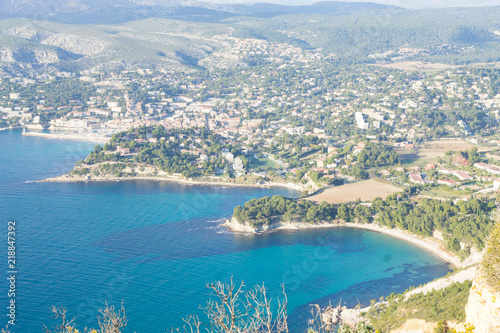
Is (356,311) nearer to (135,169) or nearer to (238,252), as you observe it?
(238,252)

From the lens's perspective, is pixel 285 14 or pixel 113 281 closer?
pixel 113 281

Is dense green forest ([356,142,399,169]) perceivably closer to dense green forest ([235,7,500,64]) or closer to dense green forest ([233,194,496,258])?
dense green forest ([233,194,496,258])

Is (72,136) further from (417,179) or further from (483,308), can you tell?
(483,308)

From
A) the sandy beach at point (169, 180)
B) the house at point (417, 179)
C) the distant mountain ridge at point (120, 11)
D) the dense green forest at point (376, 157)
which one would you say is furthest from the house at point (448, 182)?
the distant mountain ridge at point (120, 11)

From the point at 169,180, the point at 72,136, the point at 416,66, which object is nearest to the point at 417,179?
the point at 169,180

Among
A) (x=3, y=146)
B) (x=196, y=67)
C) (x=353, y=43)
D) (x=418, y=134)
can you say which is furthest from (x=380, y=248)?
(x=353, y=43)

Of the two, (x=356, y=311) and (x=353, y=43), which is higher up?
(x=353, y=43)

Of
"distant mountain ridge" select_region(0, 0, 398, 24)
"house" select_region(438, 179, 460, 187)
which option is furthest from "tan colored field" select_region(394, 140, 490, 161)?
"distant mountain ridge" select_region(0, 0, 398, 24)
